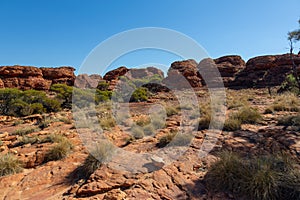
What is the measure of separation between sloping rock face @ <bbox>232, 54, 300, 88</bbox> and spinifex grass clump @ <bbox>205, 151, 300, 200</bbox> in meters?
30.3

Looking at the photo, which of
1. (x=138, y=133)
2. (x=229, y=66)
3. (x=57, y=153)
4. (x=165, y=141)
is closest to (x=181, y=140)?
(x=165, y=141)

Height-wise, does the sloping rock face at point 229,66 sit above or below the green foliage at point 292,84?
above

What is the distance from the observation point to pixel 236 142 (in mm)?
4613

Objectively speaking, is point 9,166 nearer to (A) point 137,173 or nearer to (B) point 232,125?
(A) point 137,173

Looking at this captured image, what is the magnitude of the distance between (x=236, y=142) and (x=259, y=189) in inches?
81.6

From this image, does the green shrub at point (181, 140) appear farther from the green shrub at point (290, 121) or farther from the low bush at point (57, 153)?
the green shrub at point (290, 121)

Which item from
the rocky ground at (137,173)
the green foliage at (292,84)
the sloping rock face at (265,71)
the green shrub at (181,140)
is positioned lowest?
the rocky ground at (137,173)

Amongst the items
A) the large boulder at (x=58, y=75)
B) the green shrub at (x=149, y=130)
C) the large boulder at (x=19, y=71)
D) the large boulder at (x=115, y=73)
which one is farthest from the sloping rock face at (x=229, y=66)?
the large boulder at (x=19, y=71)

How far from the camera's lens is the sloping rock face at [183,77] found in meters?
33.1

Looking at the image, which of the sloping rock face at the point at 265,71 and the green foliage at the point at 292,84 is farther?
the sloping rock face at the point at 265,71

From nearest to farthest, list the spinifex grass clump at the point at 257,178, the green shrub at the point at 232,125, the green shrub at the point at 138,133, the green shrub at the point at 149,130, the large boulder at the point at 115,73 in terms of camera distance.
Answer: the spinifex grass clump at the point at 257,178 → the green shrub at the point at 232,125 → the green shrub at the point at 138,133 → the green shrub at the point at 149,130 → the large boulder at the point at 115,73

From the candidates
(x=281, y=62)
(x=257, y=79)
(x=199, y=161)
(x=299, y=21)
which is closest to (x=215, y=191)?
(x=199, y=161)

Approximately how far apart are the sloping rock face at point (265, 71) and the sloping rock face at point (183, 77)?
740cm

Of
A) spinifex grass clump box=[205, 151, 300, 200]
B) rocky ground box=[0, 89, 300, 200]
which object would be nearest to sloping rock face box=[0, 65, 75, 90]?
rocky ground box=[0, 89, 300, 200]
